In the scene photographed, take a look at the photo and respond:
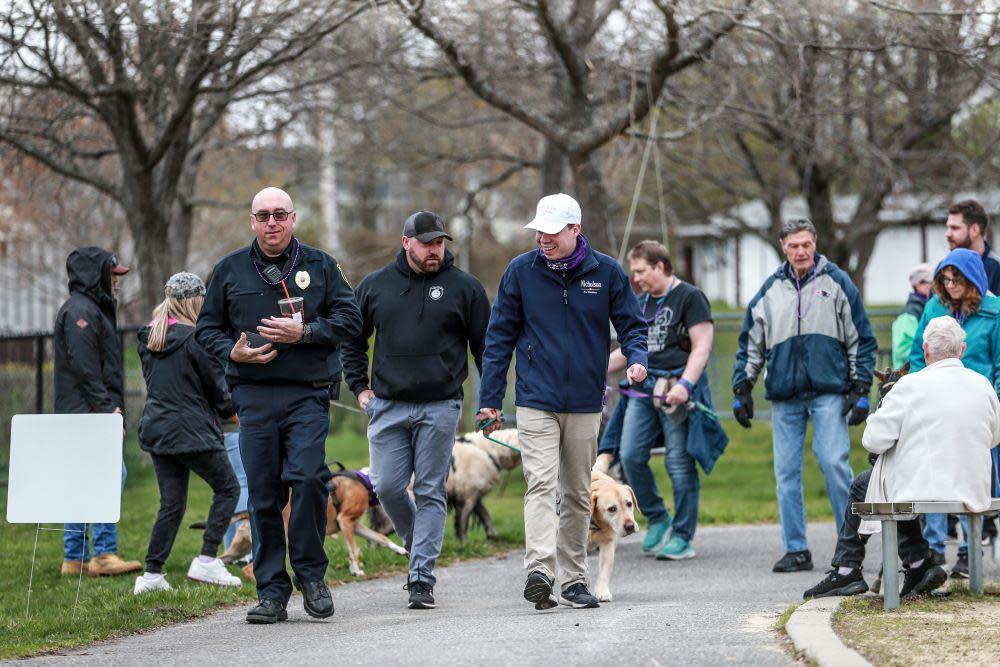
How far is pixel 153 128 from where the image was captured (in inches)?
734

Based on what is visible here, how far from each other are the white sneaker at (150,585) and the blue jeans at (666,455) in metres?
3.38

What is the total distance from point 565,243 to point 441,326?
3.05 ft

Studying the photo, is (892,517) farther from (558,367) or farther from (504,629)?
(504,629)

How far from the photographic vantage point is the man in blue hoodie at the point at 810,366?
30.3 feet

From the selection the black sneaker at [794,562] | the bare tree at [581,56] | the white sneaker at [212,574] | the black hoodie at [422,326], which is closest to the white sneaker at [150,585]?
the white sneaker at [212,574]

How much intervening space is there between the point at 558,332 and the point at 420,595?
1.65 meters

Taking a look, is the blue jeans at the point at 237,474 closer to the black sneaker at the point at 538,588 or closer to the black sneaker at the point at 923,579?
the black sneaker at the point at 538,588

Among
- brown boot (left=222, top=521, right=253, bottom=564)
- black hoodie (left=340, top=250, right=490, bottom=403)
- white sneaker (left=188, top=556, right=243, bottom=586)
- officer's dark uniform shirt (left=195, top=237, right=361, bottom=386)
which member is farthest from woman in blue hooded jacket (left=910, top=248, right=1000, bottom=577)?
brown boot (left=222, top=521, right=253, bottom=564)

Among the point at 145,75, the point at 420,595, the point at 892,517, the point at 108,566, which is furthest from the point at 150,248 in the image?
the point at 892,517

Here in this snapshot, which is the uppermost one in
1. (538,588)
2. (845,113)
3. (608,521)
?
(845,113)

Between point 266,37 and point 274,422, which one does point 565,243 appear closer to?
point 274,422

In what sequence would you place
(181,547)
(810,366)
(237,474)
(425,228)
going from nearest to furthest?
(425,228), (810,366), (237,474), (181,547)

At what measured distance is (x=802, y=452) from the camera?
9430 millimetres

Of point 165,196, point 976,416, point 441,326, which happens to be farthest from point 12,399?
point 976,416
